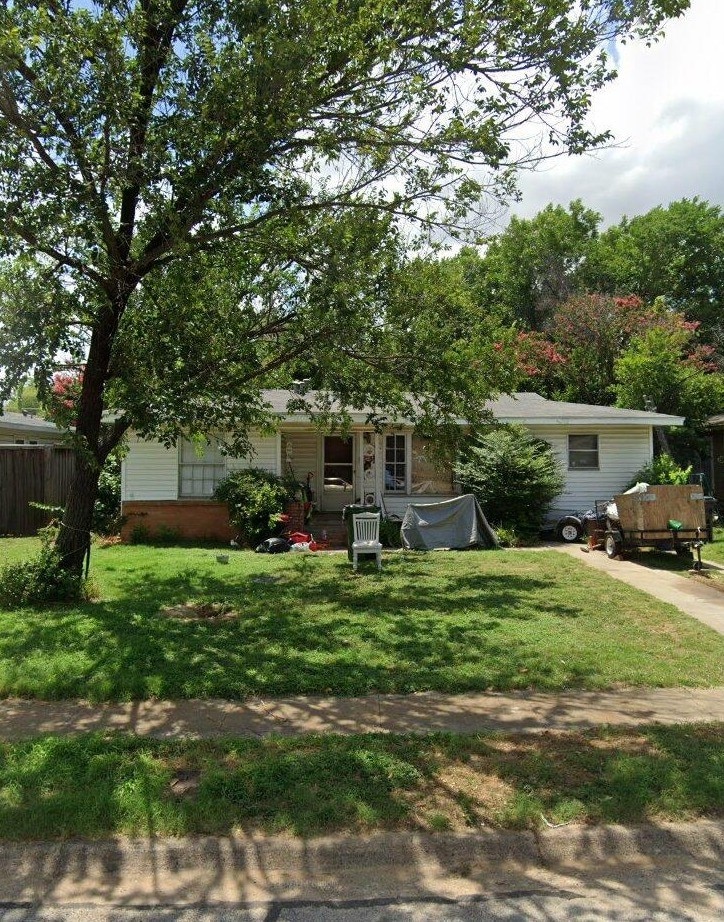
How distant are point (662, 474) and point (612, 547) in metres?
4.24

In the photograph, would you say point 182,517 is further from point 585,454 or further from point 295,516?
point 585,454

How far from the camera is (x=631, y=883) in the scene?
3344 mm

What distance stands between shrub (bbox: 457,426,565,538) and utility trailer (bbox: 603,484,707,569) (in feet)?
10.3

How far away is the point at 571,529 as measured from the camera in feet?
52.7

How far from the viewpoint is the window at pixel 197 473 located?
16.5 m

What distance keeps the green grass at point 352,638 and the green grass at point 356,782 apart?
1180 mm

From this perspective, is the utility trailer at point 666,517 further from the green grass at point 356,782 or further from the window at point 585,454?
the green grass at point 356,782

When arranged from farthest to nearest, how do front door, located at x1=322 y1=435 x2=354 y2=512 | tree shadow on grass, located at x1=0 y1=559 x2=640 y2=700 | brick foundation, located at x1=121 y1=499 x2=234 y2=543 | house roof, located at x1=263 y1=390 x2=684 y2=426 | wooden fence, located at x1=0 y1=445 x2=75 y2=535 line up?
front door, located at x1=322 y1=435 x2=354 y2=512 < wooden fence, located at x1=0 y1=445 x2=75 y2=535 < house roof, located at x1=263 y1=390 x2=684 y2=426 < brick foundation, located at x1=121 y1=499 x2=234 y2=543 < tree shadow on grass, located at x1=0 y1=559 x2=640 y2=700

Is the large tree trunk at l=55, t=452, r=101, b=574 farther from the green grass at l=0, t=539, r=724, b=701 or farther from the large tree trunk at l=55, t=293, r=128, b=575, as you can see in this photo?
the green grass at l=0, t=539, r=724, b=701

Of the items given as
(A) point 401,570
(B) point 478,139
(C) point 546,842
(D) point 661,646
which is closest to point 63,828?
(C) point 546,842

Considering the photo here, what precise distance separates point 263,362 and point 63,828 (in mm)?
7729

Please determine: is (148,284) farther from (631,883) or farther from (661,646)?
(631,883)

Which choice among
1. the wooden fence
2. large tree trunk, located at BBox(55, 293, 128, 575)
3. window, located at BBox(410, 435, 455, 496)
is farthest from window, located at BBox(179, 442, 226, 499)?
large tree trunk, located at BBox(55, 293, 128, 575)

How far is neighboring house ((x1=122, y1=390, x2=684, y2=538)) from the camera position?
16.1 meters
